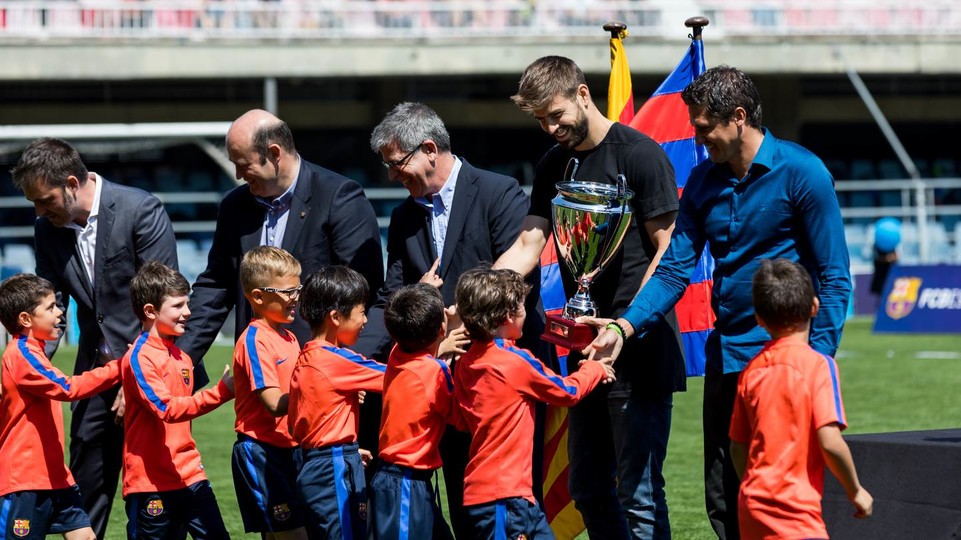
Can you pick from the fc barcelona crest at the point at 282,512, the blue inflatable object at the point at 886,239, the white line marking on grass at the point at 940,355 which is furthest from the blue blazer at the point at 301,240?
the blue inflatable object at the point at 886,239

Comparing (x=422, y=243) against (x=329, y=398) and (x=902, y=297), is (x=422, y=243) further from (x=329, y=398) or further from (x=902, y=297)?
(x=902, y=297)

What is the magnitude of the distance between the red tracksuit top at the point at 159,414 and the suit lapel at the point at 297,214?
1.96 ft

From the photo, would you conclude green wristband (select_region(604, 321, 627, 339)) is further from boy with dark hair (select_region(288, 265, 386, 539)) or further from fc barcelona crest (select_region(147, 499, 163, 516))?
fc barcelona crest (select_region(147, 499, 163, 516))

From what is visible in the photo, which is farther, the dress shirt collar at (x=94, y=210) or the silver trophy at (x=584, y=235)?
the dress shirt collar at (x=94, y=210)

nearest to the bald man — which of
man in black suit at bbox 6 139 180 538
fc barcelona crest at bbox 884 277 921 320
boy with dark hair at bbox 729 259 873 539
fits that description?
man in black suit at bbox 6 139 180 538

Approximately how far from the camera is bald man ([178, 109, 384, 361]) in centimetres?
515

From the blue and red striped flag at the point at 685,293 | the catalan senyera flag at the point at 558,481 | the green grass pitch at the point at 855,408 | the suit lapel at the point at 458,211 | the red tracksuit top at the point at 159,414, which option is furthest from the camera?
the green grass pitch at the point at 855,408

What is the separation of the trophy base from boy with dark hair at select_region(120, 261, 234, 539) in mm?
1257

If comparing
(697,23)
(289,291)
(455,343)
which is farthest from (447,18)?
(455,343)

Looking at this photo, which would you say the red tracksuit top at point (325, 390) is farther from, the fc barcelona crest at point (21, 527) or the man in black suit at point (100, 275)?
the fc barcelona crest at point (21, 527)

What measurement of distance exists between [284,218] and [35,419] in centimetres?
123

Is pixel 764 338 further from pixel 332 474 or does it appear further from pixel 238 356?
pixel 238 356

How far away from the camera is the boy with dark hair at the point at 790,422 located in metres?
3.83

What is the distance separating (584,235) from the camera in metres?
4.68
